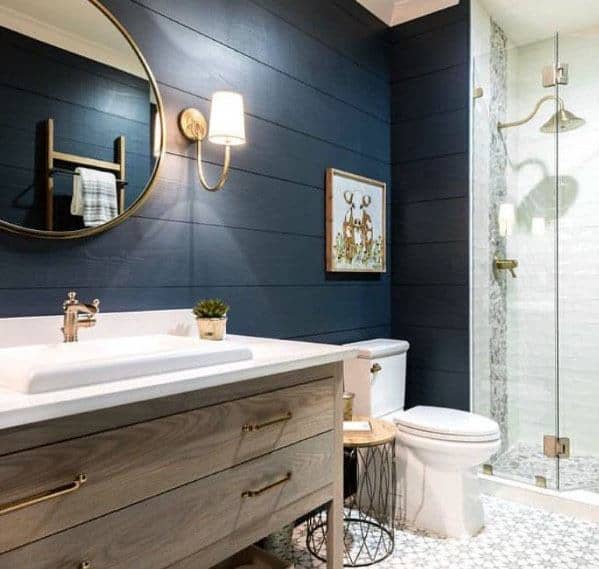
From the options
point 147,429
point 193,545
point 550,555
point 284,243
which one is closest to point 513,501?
point 550,555

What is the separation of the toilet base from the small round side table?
77 mm

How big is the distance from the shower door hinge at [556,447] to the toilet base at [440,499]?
70 centimetres

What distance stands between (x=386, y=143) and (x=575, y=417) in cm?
182

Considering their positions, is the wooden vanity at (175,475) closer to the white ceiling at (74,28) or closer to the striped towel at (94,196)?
the striped towel at (94,196)

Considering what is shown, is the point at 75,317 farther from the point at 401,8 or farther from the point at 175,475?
the point at 401,8

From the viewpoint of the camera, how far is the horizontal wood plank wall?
155cm

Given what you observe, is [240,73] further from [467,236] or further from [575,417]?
[575,417]

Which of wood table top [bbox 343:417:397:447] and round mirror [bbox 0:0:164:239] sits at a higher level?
round mirror [bbox 0:0:164:239]

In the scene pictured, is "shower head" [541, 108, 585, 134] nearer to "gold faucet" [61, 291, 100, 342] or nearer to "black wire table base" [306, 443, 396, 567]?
"black wire table base" [306, 443, 396, 567]

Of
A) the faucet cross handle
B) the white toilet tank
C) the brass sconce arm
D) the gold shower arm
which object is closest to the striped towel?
the faucet cross handle

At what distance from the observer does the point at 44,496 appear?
83 cm

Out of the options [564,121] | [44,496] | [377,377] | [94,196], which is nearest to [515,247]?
[564,121]

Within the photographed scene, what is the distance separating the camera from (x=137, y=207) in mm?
1599

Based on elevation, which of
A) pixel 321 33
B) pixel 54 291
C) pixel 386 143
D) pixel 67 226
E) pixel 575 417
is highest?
pixel 321 33
